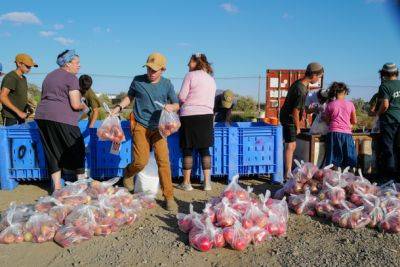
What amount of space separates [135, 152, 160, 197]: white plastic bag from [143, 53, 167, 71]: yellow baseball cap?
1180 millimetres

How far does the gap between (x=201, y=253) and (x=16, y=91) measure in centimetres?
384

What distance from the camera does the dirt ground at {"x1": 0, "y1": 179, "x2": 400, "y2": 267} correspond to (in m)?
3.20

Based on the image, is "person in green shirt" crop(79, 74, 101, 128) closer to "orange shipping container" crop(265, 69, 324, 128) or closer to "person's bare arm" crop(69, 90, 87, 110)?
"person's bare arm" crop(69, 90, 87, 110)

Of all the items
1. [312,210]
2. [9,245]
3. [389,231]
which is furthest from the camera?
[312,210]

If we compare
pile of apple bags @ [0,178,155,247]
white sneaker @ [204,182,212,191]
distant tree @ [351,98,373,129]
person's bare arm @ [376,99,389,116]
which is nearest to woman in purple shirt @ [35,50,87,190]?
pile of apple bags @ [0,178,155,247]

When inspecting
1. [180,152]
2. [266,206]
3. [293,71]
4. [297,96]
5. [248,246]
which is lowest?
[248,246]

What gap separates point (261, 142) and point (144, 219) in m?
2.19

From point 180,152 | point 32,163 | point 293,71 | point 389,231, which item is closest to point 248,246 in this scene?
point 389,231

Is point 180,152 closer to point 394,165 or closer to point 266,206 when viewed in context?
point 266,206

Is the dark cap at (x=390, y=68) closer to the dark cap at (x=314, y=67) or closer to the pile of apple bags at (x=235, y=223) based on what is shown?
the dark cap at (x=314, y=67)

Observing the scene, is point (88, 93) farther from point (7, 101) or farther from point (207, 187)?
point (207, 187)

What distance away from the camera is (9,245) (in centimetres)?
346

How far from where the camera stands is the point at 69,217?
359 cm

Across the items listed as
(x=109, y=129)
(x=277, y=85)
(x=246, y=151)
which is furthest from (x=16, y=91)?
(x=277, y=85)
